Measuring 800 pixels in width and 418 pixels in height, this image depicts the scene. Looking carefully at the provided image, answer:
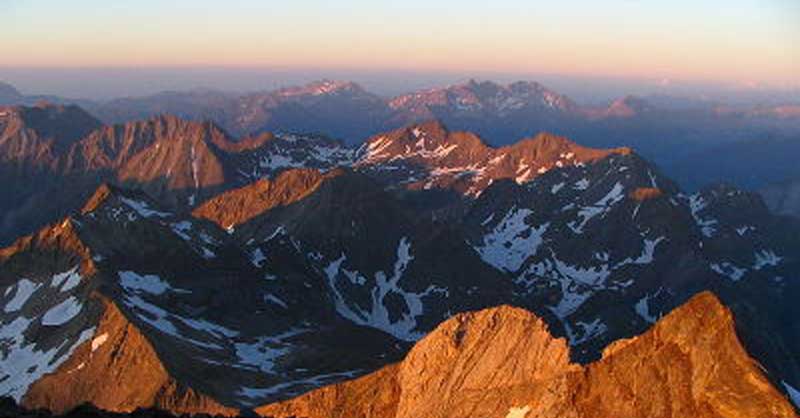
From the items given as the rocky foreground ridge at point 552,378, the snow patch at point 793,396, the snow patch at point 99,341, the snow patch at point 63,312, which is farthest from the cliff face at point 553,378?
the snow patch at point 63,312

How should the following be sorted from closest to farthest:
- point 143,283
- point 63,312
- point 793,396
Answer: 1. point 793,396
2. point 63,312
3. point 143,283

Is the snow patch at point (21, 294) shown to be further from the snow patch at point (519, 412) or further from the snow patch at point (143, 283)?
the snow patch at point (519, 412)

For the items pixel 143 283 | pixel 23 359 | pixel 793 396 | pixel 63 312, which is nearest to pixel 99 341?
pixel 23 359

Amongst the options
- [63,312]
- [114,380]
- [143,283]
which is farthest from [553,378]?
[143,283]

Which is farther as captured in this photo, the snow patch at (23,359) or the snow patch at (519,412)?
the snow patch at (23,359)

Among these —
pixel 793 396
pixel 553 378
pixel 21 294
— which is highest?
pixel 793 396

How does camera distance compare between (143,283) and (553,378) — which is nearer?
(553,378)

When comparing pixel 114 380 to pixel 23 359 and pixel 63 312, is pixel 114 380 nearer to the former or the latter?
pixel 23 359

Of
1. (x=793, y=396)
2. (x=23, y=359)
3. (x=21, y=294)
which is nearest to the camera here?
(x=793, y=396)

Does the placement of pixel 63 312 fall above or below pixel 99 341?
below
